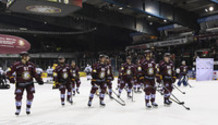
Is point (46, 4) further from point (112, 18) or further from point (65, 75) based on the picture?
point (112, 18)

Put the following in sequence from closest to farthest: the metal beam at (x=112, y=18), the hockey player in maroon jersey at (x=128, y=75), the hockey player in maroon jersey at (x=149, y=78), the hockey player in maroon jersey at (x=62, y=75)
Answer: the hockey player in maroon jersey at (x=149, y=78), the hockey player in maroon jersey at (x=62, y=75), the hockey player in maroon jersey at (x=128, y=75), the metal beam at (x=112, y=18)

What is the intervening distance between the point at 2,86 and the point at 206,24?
22.3 m

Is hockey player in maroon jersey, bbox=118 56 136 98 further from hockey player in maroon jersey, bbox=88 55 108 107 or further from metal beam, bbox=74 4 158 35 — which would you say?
metal beam, bbox=74 4 158 35

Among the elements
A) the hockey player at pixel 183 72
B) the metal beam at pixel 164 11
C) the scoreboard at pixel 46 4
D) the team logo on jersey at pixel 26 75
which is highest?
the metal beam at pixel 164 11

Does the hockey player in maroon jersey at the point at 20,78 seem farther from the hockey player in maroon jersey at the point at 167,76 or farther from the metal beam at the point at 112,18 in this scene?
the metal beam at the point at 112,18

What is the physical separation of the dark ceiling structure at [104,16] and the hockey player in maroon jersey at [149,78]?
15.7ft

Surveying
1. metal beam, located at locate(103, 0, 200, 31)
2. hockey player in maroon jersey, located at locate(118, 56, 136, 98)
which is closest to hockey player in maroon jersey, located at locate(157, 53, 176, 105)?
hockey player in maroon jersey, located at locate(118, 56, 136, 98)

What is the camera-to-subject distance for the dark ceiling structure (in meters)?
10.4

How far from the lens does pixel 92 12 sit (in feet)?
57.8

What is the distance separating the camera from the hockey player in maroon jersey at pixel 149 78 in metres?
6.10

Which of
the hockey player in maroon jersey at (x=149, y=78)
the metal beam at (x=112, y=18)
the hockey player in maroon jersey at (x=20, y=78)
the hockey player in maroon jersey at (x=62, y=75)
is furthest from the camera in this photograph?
the metal beam at (x=112, y=18)

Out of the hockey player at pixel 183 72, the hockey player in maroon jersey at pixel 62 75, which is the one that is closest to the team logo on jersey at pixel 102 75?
the hockey player in maroon jersey at pixel 62 75

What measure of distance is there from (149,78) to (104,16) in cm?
1340

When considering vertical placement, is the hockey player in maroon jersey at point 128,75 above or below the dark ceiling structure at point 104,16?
below
